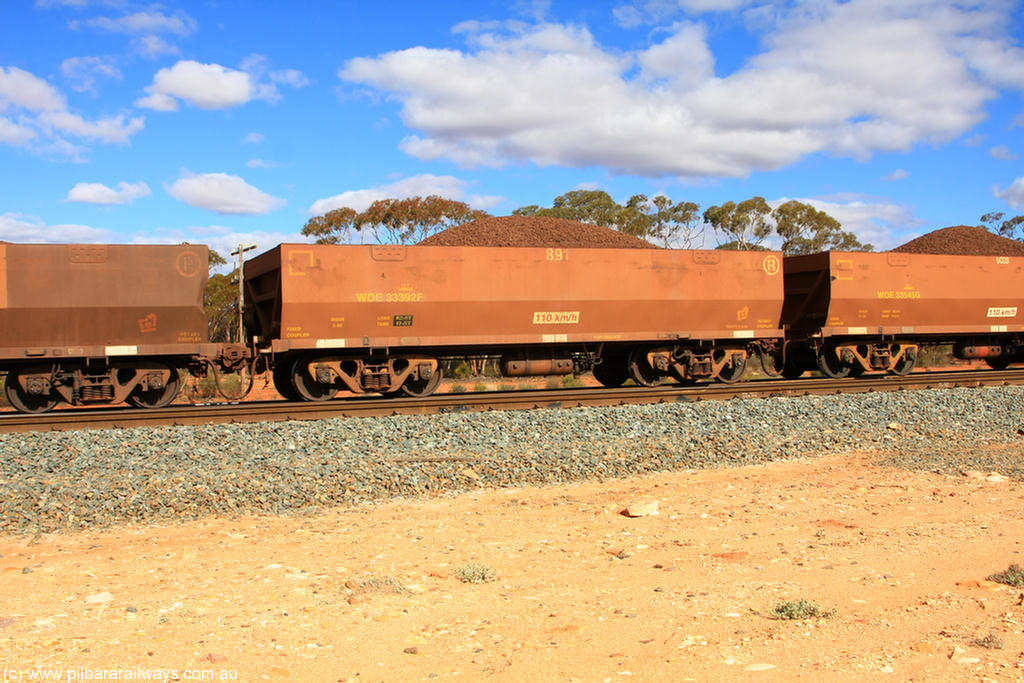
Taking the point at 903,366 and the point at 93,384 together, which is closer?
the point at 93,384

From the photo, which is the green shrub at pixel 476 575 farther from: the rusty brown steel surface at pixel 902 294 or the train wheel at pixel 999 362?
the train wheel at pixel 999 362

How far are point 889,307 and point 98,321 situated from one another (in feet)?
53.7

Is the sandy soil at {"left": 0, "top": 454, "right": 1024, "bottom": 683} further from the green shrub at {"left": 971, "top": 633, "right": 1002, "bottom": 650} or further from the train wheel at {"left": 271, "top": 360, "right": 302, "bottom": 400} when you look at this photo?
the train wheel at {"left": 271, "top": 360, "right": 302, "bottom": 400}

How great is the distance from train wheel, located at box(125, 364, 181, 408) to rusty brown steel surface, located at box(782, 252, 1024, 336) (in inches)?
530

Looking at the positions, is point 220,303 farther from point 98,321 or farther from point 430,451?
point 430,451

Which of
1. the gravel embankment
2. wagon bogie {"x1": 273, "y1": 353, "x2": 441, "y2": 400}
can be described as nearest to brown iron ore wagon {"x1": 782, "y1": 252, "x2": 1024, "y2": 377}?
the gravel embankment

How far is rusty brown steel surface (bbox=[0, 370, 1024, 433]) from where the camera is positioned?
11.5m

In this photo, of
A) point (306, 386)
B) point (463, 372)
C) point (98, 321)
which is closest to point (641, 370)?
point (306, 386)

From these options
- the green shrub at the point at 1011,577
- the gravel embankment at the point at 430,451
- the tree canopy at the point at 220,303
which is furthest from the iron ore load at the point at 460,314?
the tree canopy at the point at 220,303

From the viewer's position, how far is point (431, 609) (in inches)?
203

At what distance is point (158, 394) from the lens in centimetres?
1388

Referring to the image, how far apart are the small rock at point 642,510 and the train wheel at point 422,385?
303 inches

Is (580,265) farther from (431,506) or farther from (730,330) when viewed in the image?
(431,506)

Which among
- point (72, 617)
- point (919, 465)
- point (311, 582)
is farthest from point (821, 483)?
point (72, 617)
